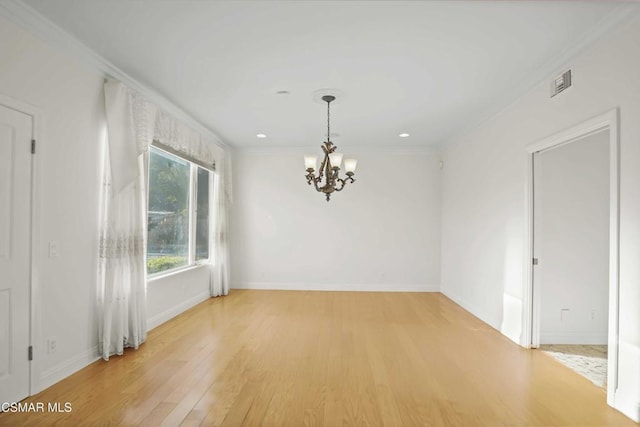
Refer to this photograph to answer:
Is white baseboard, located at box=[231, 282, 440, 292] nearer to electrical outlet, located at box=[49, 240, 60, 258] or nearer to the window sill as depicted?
the window sill

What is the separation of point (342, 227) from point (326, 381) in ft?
13.6

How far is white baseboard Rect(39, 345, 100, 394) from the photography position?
268 cm

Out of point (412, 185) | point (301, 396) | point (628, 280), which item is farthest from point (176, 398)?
point (412, 185)

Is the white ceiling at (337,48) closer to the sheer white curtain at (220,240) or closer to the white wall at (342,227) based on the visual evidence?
the sheer white curtain at (220,240)

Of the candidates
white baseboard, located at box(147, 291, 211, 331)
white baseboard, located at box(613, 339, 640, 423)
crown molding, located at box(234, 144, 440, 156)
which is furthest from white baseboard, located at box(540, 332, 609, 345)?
white baseboard, located at box(147, 291, 211, 331)

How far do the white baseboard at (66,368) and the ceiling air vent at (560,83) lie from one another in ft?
16.0

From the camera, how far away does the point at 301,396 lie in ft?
8.61

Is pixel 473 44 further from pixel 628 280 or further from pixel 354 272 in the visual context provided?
pixel 354 272

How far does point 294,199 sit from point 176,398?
15.2 feet

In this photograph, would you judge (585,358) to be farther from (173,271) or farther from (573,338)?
(173,271)

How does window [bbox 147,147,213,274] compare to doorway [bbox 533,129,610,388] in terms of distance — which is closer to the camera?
doorway [bbox 533,129,610,388]

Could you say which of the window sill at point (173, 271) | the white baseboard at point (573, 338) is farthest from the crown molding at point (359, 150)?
the white baseboard at point (573, 338)

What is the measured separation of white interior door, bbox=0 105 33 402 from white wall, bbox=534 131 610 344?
4792 mm

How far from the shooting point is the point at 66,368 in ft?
9.47
